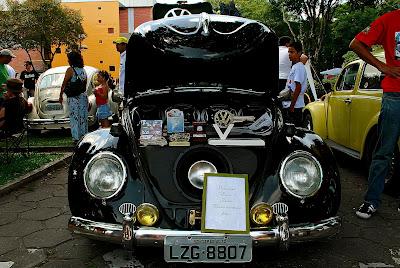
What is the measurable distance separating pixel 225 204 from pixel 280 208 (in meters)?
0.37

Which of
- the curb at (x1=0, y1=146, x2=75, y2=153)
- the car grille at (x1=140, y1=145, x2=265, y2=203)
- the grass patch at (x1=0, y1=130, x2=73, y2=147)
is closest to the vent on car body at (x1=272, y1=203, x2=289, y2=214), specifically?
the car grille at (x1=140, y1=145, x2=265, y2=203)

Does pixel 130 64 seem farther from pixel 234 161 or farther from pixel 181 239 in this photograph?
pixel 181 239

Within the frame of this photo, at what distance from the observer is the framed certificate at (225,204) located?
2.71 metres

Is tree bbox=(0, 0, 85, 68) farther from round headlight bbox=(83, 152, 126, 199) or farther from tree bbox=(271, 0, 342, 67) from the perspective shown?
round headlight bbox=(83, 152, 126, 199)

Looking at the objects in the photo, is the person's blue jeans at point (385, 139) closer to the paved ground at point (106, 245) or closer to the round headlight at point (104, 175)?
the paved ground at point (106, 245)

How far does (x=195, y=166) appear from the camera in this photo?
10.2 feet

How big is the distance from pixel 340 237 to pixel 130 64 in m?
2.42

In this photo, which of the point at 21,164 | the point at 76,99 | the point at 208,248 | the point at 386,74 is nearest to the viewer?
the point at 208,248

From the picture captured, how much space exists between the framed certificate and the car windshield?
795 cm

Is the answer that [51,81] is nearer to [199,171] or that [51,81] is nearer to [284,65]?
[284,65]

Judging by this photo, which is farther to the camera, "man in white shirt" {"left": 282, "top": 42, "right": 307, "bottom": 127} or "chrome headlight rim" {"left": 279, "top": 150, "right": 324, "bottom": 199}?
"man in white shirt" {"left": 282, "top": 42, "right": 307, "bottom": 127}

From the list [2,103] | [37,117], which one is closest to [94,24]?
[37,117]

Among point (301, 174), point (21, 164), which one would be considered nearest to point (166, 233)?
point (301, 174)

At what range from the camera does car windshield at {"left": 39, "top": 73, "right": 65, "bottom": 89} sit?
9.97 meters
